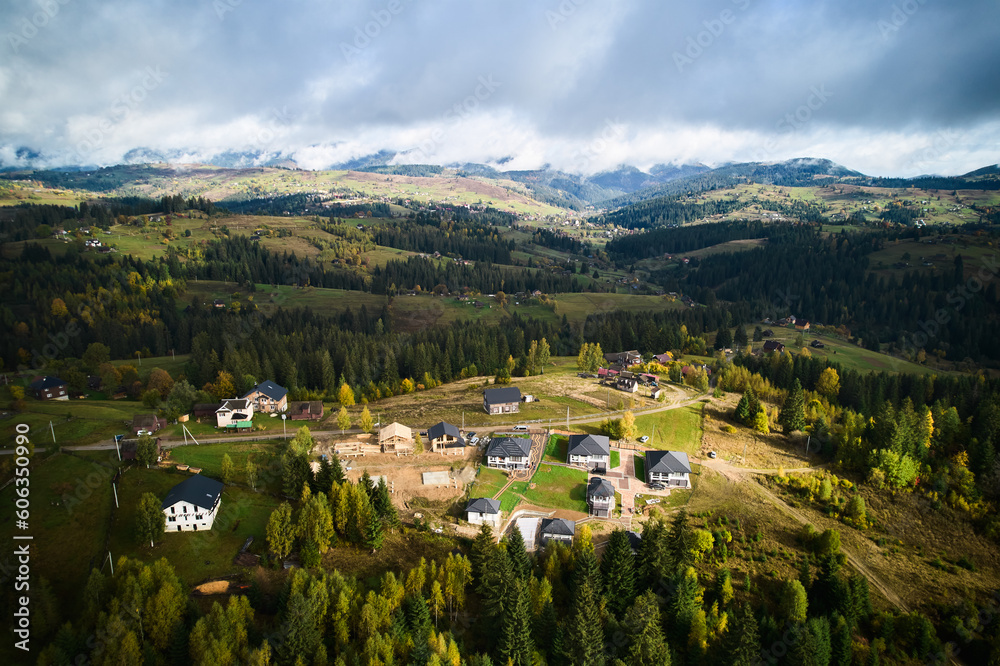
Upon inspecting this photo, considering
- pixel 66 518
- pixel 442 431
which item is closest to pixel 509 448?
pixel 442 431

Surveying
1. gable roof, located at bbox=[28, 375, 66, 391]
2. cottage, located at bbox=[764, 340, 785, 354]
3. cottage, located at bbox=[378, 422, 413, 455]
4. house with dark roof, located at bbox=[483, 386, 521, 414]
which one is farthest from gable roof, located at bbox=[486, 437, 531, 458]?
cottage, located at bbox=[764, 340, 785, 354]

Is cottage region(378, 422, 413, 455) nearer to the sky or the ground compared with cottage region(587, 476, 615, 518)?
nearer to the sky

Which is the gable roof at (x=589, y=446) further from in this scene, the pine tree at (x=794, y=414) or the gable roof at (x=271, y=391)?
the gable roof at (x=271, y=391)

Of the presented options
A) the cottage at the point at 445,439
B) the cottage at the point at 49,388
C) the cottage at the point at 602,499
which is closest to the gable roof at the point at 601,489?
the cottage at the point at 602,499

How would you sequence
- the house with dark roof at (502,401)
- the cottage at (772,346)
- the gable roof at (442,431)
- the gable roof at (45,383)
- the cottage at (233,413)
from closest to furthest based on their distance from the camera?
the gable roof at (442,431) → the cottage at (233,413) → the house with dark roof at (502,401) → the gable roof at (45,383) → the cottage at (772,346)

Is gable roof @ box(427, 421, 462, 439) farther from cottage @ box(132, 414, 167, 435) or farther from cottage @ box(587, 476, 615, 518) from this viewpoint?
cottage @ box(132, 414, 167, 435)

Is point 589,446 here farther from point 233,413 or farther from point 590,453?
point 233,413
